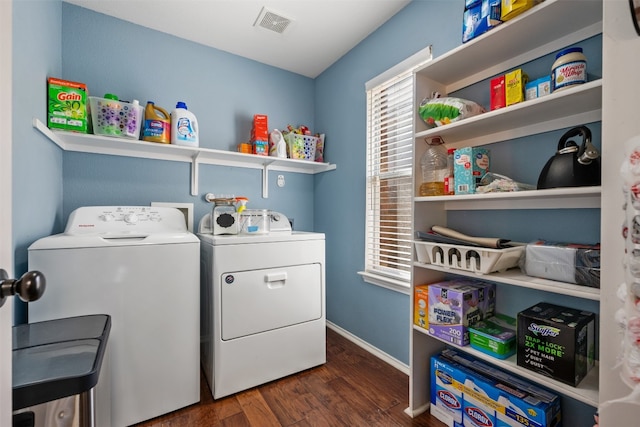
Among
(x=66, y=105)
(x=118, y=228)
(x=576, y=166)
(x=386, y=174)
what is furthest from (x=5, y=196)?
(x=386, y=174)

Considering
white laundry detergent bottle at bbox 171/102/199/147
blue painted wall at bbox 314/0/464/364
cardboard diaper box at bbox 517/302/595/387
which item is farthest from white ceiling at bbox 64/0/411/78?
cardboard diaper box at bbox 517/302/595/387

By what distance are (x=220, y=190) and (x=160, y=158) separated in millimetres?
493

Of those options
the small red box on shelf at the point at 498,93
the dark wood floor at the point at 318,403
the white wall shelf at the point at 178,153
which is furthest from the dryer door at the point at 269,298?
the small red box on shelf at the point at 498,93

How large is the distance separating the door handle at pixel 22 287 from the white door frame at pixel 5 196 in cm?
4

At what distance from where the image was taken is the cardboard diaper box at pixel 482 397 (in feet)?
3.74

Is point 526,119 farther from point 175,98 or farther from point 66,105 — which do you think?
point 66,105

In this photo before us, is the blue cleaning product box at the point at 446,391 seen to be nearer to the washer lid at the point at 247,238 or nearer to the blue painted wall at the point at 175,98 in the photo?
the washer lid at the point at 247,238

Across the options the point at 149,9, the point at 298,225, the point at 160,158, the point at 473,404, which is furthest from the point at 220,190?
the point at 473,404

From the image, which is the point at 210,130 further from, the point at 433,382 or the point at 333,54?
the point at 433,382

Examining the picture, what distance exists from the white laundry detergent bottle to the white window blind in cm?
133

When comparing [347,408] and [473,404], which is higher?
[473,404]

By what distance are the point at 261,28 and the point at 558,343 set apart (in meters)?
2.52

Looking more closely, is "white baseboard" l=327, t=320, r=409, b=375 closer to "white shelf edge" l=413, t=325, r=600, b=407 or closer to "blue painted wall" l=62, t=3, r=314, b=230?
"white shelf edge" l=413, t=325, r=600, b=407

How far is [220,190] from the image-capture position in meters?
2.36
